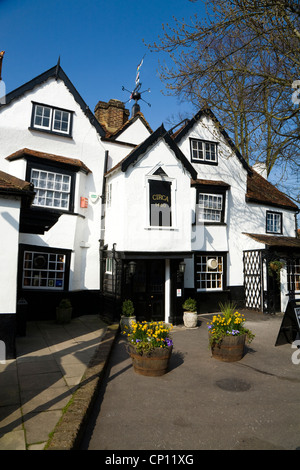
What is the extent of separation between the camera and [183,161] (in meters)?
12.4

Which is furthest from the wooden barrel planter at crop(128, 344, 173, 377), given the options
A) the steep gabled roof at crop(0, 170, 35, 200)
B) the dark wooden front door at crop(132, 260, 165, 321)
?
the dark wooden front door at crop(132, 260, 165, 321)

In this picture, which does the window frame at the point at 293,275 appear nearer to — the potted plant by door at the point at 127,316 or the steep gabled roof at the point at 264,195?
the steep gabled roof at the point at 264,195

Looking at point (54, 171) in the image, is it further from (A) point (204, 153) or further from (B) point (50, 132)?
(A) point (204, 153)

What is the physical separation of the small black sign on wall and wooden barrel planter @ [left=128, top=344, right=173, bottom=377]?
418 centimetres

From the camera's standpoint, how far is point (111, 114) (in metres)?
16.0

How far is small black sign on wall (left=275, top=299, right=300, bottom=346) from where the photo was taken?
27.4 ft

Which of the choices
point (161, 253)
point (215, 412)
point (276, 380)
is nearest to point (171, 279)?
point (161, 253)

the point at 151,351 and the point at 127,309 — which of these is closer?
the point at 151,351

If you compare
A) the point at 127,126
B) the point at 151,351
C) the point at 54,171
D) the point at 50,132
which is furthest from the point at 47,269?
the point at 127,126

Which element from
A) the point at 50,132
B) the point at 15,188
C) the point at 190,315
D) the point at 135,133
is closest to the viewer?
the point at 15,188

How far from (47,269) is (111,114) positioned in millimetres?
9451

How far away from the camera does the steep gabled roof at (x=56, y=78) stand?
12023 millimetres

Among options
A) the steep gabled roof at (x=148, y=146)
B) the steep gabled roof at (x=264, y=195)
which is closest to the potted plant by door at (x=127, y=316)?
the steep gabled roof at (x=148, y=146)
